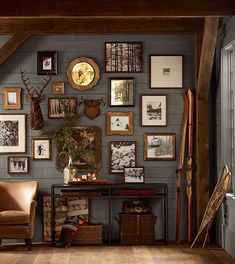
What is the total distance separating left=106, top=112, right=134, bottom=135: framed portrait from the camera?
9.49 m

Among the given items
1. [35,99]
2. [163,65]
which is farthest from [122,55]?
[35,99]

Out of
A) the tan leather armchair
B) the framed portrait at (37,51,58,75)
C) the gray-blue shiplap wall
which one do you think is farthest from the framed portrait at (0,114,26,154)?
the framed portrait at (37,51,58,75)

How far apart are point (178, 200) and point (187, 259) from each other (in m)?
1.51

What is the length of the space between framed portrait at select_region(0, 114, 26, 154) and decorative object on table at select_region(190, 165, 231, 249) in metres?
2.61

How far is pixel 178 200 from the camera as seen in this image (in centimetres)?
941

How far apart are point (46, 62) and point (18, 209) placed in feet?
6.60

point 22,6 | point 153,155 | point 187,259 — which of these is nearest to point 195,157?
point 153,155

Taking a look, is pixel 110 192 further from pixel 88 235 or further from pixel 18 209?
pixel 18 209

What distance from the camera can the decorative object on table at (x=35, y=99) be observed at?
9.27 m

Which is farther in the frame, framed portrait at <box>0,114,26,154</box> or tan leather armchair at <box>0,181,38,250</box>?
framed portrait at <box>0,114,26,154</box>

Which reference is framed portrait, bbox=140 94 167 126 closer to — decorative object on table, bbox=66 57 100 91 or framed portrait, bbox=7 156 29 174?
decorative object on table, bbox=66 57 100 91

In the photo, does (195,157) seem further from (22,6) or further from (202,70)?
(22,6)

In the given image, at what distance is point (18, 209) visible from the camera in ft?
29.8

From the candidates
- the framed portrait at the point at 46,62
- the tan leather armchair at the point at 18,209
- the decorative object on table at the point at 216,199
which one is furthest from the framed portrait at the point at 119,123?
the decorative object on table at the point at 216,199
